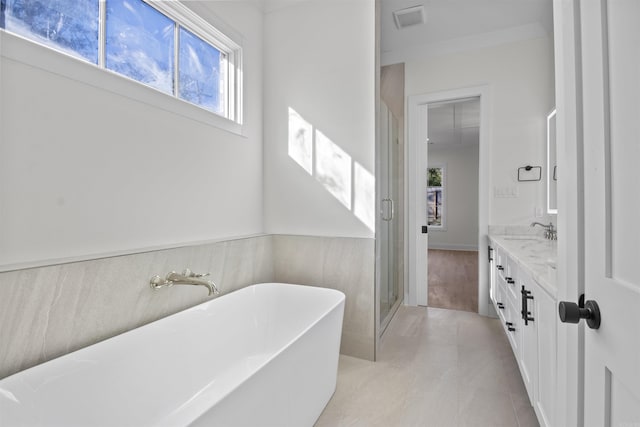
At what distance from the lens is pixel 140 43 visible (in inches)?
66.8

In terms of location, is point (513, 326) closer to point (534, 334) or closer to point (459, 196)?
point (534, 334)

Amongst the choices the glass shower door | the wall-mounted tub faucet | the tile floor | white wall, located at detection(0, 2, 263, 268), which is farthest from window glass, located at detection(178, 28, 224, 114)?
the tile floor

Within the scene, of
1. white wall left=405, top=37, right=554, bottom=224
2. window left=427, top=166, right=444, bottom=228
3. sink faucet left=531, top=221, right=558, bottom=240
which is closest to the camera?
sink faucet left=531, top=221, right=558, bottom=240

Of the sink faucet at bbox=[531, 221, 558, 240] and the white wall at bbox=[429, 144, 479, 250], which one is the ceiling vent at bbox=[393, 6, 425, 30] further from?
the white wall at bbox=[429, 144, 479, 250]

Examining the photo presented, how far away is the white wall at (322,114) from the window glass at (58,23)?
1327mm

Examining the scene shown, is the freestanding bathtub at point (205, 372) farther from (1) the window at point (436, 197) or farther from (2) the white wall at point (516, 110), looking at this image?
(1) the window at point (436, 197)

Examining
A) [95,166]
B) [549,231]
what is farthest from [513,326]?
[95,166]

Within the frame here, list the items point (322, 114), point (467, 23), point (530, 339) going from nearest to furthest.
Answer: point (530, 339), point (322, 114), point (467, 23)

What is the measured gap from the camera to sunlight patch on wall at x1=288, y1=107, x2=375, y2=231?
89.7 inches

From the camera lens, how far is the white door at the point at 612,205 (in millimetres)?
533

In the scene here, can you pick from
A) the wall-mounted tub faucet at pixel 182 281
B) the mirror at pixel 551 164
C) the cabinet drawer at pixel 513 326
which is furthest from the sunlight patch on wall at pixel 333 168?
the mirror at pixel 551 164

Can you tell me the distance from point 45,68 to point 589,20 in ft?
5.96

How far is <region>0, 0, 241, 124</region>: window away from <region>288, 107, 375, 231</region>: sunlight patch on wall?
490 mm

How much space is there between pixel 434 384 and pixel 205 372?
1.39 m
